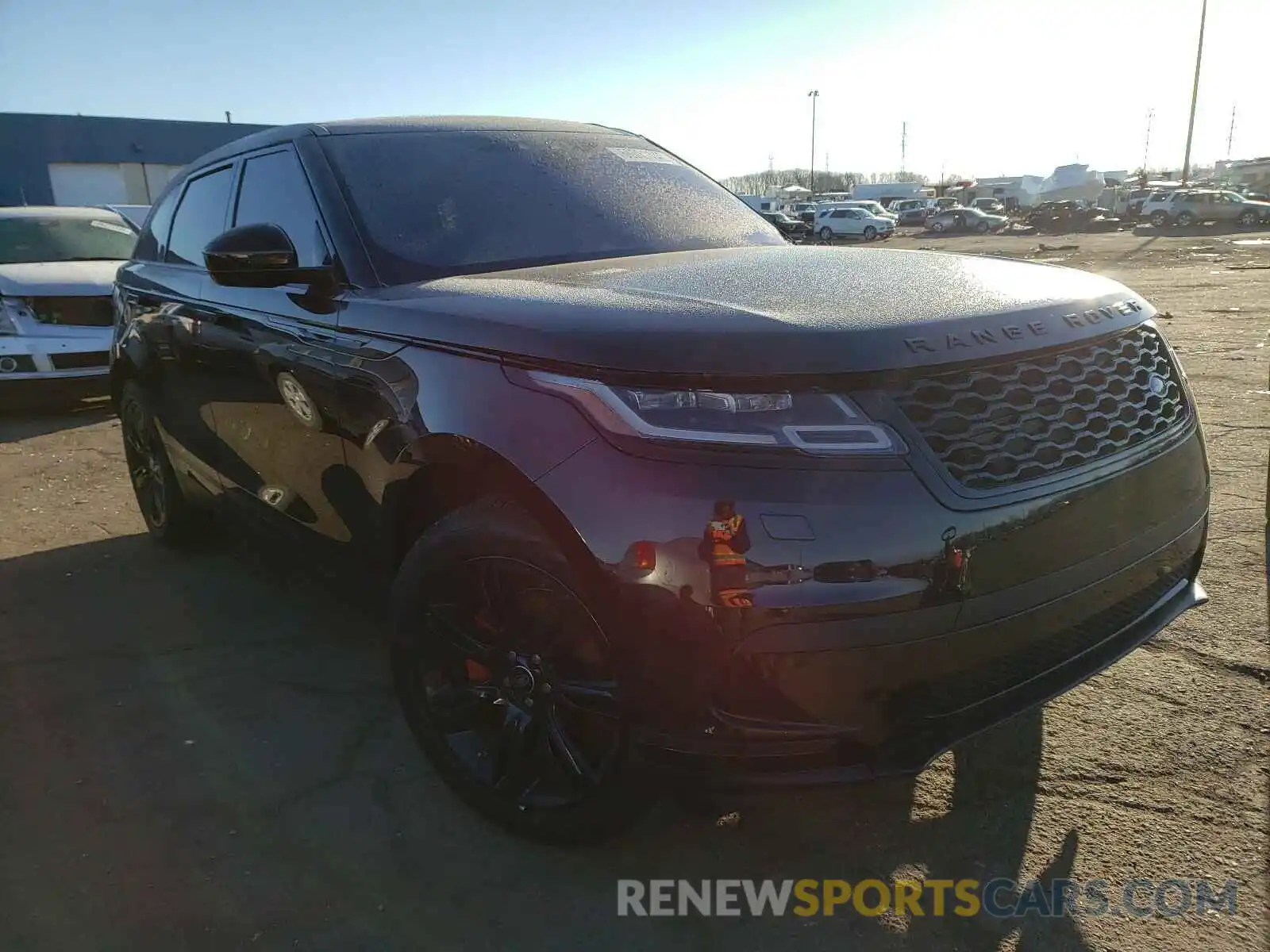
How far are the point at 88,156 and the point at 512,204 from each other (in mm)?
45018

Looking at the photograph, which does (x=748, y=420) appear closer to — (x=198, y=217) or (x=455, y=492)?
(x=455, y=492)

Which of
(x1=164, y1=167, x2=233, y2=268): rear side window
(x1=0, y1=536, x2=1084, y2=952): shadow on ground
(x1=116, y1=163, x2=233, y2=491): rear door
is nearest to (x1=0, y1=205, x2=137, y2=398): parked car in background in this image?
(x1=116, y1=163, x2=233, y2=491): rear door

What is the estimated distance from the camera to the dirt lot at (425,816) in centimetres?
208

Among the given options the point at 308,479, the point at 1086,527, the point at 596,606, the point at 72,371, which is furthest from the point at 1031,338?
the point at 72,371

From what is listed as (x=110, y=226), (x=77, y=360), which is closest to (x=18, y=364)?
(x=77, y=360)

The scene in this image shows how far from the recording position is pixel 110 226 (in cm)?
934

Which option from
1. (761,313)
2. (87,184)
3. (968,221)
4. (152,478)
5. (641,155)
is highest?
(87,184)

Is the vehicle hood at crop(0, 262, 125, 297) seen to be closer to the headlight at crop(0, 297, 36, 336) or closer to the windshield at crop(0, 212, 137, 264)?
Answer: the headlight at crop(0, 297, 36, 336)

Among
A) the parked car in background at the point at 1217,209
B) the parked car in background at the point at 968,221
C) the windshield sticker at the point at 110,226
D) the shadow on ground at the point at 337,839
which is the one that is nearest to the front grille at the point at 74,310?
the windshield sticker at the point at 110,226

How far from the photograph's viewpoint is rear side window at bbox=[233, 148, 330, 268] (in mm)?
2846

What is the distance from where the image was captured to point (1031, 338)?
201cm

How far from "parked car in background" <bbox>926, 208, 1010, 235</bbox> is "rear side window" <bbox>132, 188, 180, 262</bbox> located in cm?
4783

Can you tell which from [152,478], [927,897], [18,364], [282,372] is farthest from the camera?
[18,364]

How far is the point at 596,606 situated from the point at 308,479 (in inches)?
54.7
